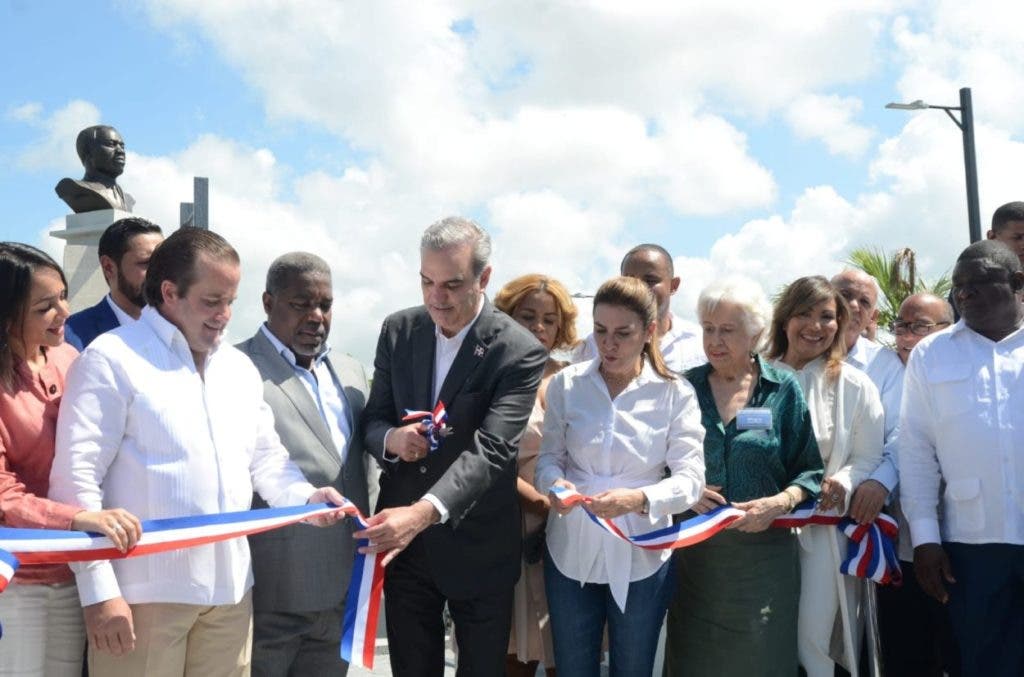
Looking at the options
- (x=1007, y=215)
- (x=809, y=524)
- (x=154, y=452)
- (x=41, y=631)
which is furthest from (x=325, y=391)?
(x=1007, y=215)

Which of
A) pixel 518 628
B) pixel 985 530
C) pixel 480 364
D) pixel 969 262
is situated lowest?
pixel 518 628

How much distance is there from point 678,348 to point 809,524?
68.7 inches

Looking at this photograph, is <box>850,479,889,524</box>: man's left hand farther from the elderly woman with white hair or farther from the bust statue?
the bust statue

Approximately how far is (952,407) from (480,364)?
2.25 metres

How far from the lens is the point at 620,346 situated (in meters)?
4.57

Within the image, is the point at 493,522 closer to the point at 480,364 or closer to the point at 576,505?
the point at 576,505

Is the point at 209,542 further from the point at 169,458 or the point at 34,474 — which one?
the point at 34,474

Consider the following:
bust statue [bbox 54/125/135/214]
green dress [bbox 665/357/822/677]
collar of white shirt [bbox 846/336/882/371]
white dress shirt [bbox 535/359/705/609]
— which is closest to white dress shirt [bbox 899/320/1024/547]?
green dress [bbox 665/357/822/677]

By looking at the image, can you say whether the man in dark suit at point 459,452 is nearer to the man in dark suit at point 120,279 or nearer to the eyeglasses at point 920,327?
the man in dark suit at point 120,279

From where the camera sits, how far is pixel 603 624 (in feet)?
15.2

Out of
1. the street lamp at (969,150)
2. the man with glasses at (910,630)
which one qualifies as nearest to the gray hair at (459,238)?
the man with glasses at (910,630)

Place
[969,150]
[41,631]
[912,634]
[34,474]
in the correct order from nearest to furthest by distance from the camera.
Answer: [41,631]
[34,474]
[912,634]
[969,150]

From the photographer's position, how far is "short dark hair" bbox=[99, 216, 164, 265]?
4.73m

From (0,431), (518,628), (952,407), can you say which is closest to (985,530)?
(952,407)
